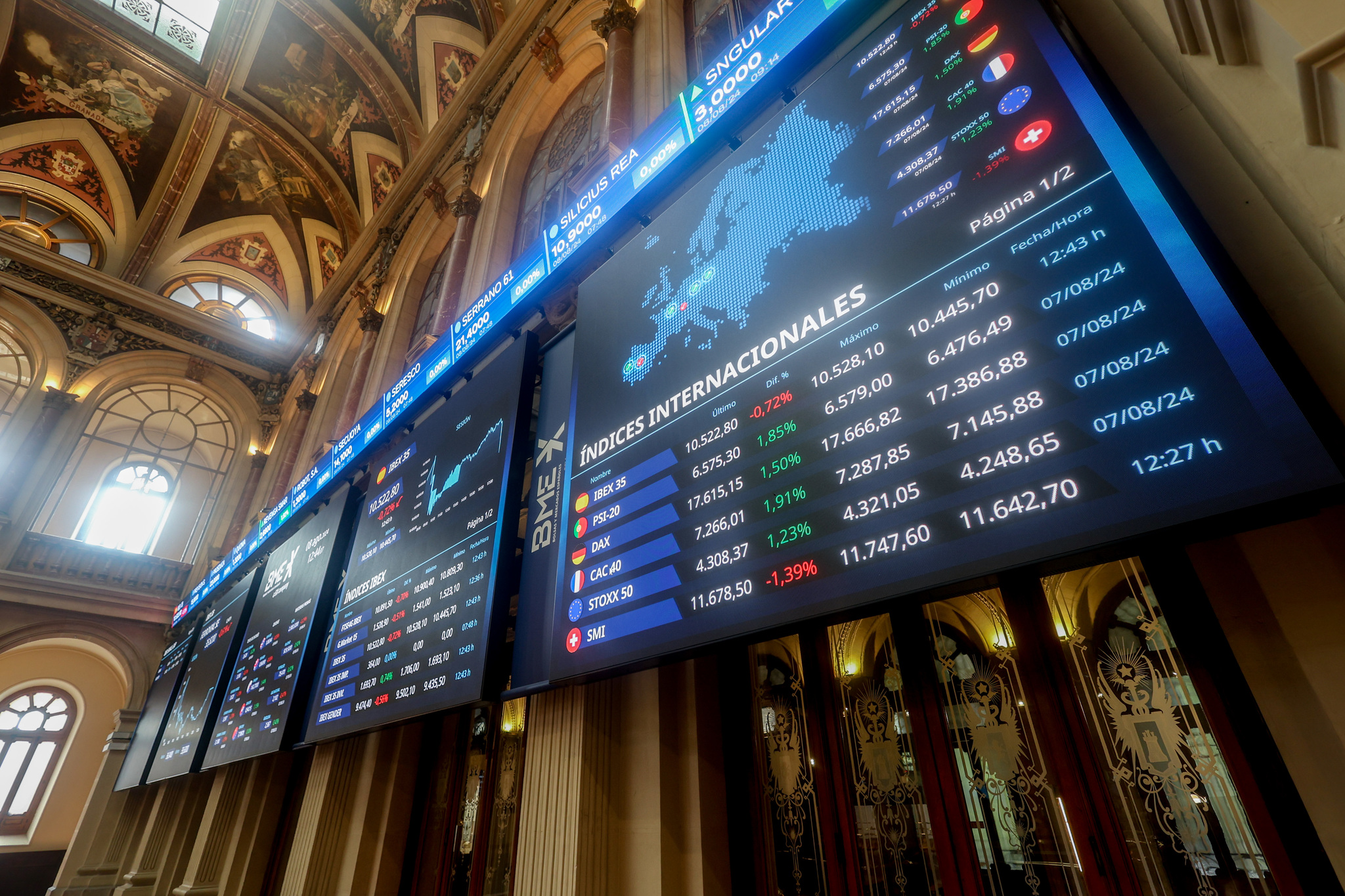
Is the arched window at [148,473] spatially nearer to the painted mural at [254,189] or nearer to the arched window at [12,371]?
the arched window at [12,371]

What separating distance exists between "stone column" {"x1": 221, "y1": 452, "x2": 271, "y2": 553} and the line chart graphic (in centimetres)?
1042

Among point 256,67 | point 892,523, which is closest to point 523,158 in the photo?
point 892,523

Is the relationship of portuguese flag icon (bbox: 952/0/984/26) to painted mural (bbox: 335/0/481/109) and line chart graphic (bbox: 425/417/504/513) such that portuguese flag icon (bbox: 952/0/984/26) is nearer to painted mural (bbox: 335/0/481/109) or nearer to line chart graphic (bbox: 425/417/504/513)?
line chart graphic (bbox: 425/417/504/513)

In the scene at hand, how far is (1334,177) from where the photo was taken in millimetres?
1370

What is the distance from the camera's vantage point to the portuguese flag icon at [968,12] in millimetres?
2141

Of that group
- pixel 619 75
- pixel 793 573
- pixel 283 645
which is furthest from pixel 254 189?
pixel 793 573

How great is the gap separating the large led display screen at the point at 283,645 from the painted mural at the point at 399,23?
947 centimetres

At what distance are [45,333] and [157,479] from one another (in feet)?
11.7

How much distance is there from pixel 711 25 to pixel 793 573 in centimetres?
573

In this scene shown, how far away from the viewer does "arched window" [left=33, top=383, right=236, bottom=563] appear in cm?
1292

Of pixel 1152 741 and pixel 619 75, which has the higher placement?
pixel 619 75

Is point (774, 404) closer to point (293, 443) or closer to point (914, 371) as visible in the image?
point (914, 371)

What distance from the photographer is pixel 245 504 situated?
12789mm

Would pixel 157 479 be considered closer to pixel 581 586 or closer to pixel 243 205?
pixel 243 205
